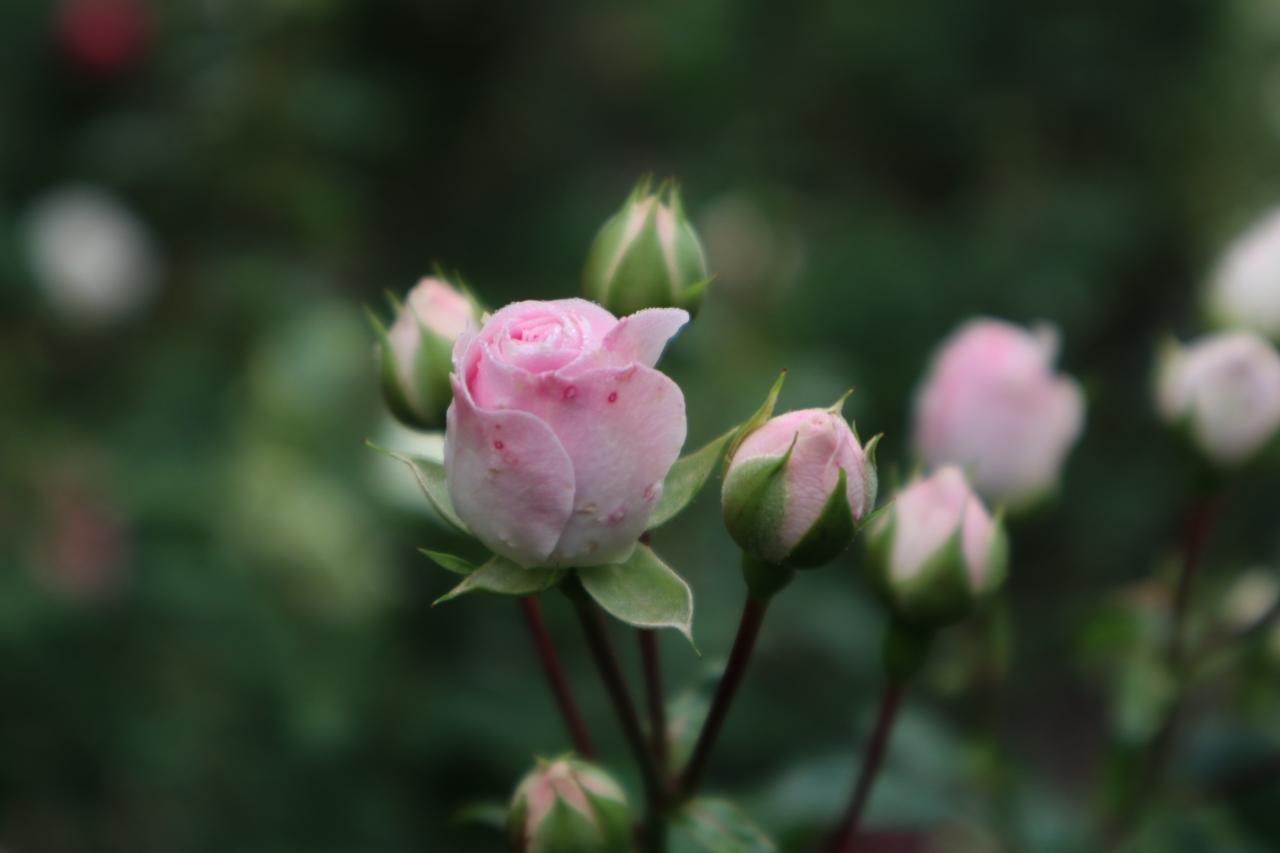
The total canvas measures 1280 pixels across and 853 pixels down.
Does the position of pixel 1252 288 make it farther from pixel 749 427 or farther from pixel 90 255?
pixel 90 255

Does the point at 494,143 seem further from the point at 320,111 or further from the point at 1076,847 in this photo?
the point at 1076,847

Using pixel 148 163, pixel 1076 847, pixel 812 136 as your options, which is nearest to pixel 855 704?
pixel 1076 847

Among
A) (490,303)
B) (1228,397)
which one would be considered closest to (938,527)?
(1228,397)

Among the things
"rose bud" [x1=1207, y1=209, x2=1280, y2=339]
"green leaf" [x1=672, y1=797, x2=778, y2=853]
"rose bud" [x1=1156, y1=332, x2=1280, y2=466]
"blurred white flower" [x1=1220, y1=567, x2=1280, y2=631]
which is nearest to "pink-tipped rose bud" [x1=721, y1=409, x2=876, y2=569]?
"green leaf" [x1=672, y1=797, x2=778, y2=853]

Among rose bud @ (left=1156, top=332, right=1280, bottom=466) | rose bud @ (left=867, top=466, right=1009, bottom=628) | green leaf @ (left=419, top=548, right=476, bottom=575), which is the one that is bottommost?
green leaf @ (left=419, top=548, right=476, bottom=575)

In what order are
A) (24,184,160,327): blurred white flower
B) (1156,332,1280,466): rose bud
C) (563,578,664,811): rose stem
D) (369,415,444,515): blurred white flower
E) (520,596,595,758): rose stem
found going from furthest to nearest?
1. (24,184,160,327): blurred white flower
2. (369,415,444,515): blurred white flower
3. (1156,332,1280,466): rose bud
4. (520,596,595,758): rose stem
5. (563,578,664,811): rose stem

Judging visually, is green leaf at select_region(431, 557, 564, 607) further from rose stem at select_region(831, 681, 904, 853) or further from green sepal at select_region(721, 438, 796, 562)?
rose stem at select_region(831, 681, 904, 853)

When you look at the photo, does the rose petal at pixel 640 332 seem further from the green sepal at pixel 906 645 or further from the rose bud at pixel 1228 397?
the rose bud at pixel 1228 397
